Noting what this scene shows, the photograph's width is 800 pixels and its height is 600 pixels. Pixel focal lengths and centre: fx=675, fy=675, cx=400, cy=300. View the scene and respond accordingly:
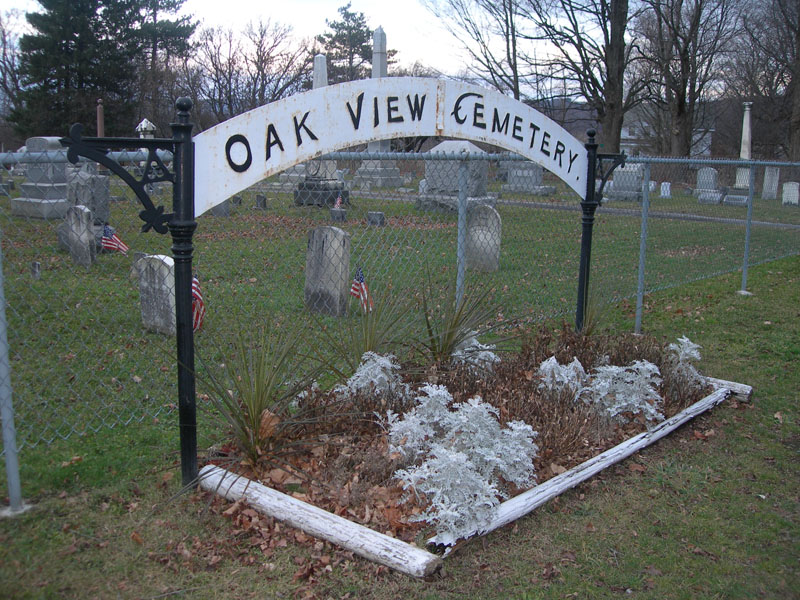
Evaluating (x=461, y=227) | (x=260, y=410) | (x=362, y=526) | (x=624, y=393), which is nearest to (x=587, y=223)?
(x=461, y=227)

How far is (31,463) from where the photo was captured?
12.1 feet

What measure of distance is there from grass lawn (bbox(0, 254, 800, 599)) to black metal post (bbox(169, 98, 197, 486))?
0.95ft

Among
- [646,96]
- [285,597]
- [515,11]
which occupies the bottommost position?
[285,597]

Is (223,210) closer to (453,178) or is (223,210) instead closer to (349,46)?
(453,178)

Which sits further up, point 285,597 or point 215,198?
point 215,198

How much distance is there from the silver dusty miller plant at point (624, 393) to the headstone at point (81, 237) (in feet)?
23.2

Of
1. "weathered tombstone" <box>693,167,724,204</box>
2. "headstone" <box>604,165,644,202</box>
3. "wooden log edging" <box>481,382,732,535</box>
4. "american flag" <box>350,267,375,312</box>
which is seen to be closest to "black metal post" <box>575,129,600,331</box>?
"wooden log edging" <box>481,382,732,535</box>

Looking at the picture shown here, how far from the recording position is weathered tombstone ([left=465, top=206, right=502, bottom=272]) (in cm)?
945

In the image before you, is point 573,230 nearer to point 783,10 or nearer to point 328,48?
point 783,10

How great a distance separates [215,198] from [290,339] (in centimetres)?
93

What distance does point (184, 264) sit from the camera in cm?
334

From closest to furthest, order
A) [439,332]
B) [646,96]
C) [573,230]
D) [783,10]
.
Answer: [439,332] → [573,230] → [783,10] → [646,96]

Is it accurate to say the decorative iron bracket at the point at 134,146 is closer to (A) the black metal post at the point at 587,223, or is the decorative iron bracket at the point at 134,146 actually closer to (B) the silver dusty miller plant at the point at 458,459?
(B) the silver dusty miller plant at the point at 458,459

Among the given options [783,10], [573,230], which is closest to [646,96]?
[783,10]
